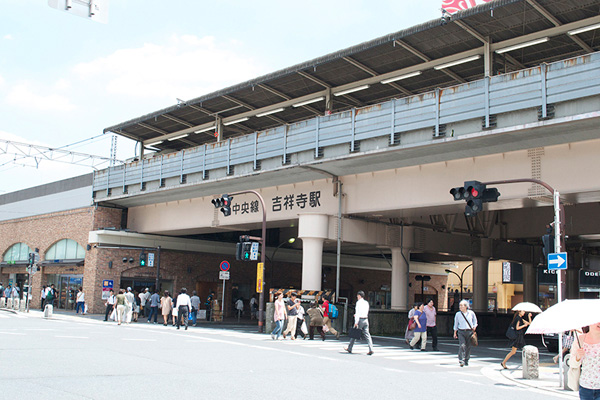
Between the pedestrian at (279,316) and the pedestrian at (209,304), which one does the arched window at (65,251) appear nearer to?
the pedestrian at (209,304)

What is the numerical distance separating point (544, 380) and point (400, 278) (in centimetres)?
1683

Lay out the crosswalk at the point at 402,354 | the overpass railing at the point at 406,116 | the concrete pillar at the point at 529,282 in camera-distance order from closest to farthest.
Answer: the crosswalk at the point at 402,354
the overpass railing at the point at 406,116
the concrete pillar at the point at 529,282

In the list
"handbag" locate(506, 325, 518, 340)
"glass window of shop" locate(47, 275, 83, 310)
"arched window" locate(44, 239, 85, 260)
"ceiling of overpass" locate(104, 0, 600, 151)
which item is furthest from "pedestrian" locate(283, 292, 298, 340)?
"glass window of shop" locate(47, 275, 83, 310)

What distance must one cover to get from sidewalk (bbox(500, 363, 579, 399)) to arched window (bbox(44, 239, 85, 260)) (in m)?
28.8

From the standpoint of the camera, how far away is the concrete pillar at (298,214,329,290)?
26.9 metres

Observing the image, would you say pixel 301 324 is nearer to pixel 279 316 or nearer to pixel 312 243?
pixel 279 316

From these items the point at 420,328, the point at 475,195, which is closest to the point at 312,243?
the point at 420,328

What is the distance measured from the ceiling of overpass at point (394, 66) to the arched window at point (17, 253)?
45.4ft

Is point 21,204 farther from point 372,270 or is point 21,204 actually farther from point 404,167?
point 404,167

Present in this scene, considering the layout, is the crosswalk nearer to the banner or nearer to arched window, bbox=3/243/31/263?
the banner

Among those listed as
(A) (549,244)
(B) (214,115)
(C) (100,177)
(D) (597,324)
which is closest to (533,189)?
(A) (549,244)

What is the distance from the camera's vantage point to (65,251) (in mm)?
39688

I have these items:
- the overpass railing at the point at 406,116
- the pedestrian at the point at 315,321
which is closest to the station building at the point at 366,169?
the overpass railing at the point at 406,116

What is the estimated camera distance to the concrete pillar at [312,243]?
26.9 metres
